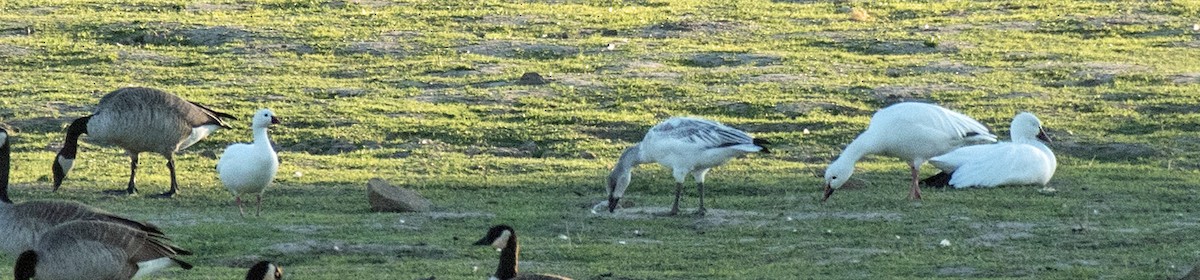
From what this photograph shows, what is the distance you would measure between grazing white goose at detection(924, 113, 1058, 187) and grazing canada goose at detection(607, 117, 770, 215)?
2.30 metres

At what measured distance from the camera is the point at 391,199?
13570 millimetres

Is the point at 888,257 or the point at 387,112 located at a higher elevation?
the point at 888,257

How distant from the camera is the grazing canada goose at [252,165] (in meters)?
13.5

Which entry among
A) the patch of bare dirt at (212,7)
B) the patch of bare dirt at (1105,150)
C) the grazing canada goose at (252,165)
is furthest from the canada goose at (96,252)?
the patch of bare dirt at (212,7)

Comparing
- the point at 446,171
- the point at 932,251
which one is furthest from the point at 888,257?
the point at 446,171

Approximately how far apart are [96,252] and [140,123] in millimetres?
5710

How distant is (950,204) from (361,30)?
14.1m

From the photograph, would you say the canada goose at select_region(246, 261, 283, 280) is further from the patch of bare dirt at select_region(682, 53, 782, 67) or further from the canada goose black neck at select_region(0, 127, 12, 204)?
the patch of bare dirt at select_region(682, 53, 782, 67)

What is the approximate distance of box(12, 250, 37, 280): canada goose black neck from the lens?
9.18 meters

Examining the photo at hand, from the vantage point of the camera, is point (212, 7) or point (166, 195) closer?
point (166, 195)

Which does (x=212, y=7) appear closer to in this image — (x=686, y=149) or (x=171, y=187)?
(x=171, y=187)

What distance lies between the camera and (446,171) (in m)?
16.5

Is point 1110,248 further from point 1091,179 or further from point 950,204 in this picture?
point 1091,179

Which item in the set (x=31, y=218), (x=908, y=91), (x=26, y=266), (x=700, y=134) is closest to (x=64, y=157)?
(x=31, y=218)
